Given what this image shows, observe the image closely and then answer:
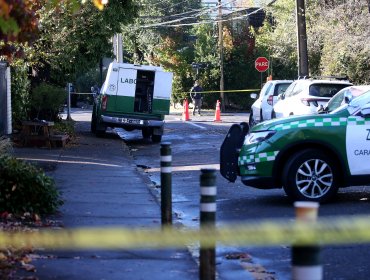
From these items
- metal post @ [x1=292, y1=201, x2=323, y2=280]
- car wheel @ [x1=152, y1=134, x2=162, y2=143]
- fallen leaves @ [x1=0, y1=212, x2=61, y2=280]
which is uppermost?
metal post @ [x1=292, y1=201, x2=323, y2=280]

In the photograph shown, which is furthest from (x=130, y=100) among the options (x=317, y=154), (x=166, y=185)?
(x=166, y=185)

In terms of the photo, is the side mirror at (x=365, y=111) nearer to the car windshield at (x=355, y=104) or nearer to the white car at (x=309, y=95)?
the car windshield at (x=355, y=104)

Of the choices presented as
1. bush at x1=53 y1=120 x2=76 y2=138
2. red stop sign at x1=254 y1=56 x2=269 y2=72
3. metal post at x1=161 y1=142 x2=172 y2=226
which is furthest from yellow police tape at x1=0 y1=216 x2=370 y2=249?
red stop sign at x1=254 y1=56 x2=269 y2=72

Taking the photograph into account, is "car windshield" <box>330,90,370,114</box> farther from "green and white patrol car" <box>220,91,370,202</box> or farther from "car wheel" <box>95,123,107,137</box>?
"car wheel" <box>95,123,107,137</box>

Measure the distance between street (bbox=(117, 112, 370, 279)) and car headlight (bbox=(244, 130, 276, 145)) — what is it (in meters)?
0.93

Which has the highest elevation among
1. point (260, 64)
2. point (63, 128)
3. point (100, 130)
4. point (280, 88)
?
point (260, 64)

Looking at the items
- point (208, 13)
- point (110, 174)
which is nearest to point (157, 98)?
point (110, 174)

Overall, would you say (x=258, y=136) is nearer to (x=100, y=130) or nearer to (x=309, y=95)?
(x=309, y=95)

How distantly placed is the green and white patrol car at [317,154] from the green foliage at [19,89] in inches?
443

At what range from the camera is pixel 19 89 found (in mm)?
20594

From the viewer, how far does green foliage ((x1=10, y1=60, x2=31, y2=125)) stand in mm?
20406

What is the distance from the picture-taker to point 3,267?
21.3 feet

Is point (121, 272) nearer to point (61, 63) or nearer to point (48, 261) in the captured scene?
point (48, 261)

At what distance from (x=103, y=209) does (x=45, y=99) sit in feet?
39.4
